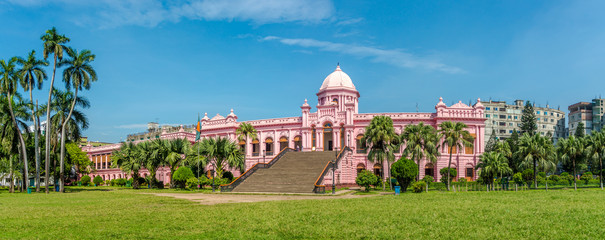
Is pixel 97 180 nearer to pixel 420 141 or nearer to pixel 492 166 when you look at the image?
pixel 420 141

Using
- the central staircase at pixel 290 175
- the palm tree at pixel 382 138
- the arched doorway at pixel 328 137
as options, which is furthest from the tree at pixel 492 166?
the arched doorway at pixel 328 137

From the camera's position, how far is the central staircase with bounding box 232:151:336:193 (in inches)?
1476

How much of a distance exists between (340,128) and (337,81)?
28.8 ft

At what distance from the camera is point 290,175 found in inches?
1610

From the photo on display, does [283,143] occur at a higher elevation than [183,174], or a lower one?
higher

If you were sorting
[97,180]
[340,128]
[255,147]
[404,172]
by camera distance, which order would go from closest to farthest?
[404,172] → [340,128] → [255,147] → [97,180]

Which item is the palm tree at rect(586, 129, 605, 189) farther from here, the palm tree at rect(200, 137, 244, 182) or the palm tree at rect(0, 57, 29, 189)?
the palm tree at rect(0, 57, 29, 189)

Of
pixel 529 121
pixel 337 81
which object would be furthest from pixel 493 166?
pixel 529 121

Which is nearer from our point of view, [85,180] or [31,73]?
[31,73]

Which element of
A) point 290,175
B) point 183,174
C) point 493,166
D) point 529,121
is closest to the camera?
point 493,166

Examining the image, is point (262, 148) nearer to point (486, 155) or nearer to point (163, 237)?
point (486, 155)

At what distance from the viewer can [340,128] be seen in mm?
55312

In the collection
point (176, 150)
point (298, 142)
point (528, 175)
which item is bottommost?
point (528, 175)

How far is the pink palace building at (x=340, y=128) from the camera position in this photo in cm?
5309
